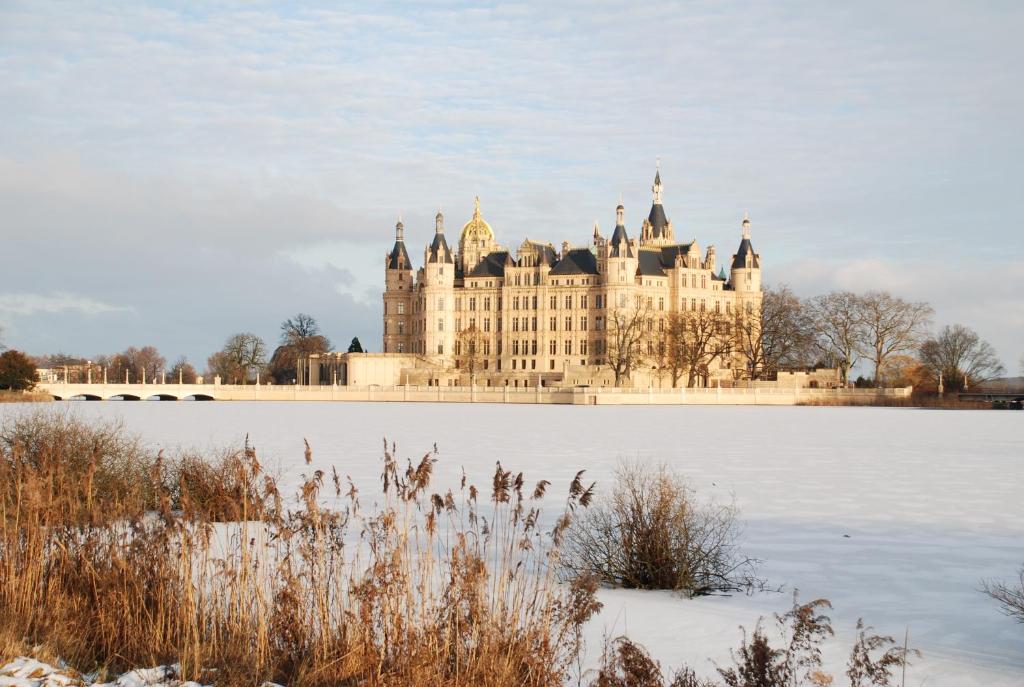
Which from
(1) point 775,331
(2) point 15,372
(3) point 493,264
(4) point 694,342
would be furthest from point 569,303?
(2) point 15,372

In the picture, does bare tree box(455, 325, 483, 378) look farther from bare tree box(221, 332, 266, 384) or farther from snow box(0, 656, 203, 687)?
snow box(0, 656, 203, 687)

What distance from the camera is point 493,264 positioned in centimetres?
12050

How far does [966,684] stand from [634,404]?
73412mm

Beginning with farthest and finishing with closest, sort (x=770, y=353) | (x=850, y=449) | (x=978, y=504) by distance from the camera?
(x=770, y=353) < (x=850, y=449) < (x=978, y=504)

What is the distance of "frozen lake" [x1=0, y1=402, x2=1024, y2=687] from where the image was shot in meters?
8.57

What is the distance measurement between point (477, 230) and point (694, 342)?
34.8 m

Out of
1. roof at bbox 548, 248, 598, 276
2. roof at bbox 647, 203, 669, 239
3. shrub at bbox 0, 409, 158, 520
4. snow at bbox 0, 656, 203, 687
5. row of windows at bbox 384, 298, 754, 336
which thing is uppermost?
roof at bbox 647, 203, 669, 239

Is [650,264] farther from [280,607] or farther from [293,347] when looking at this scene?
[280,607]

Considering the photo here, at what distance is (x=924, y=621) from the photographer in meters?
9.01

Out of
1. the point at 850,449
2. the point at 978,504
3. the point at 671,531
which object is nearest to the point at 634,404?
the point at 850,449

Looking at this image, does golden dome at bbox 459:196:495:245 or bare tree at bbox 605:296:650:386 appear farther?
golden dome at bbox 459:196:495:245

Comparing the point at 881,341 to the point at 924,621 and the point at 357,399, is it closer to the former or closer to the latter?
the point at 357,399

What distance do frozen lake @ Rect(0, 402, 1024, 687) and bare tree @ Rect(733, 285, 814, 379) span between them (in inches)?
2315

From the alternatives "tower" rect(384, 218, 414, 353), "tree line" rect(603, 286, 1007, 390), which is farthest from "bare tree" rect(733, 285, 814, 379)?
"tower" rect(384, 218, 414, 353)
